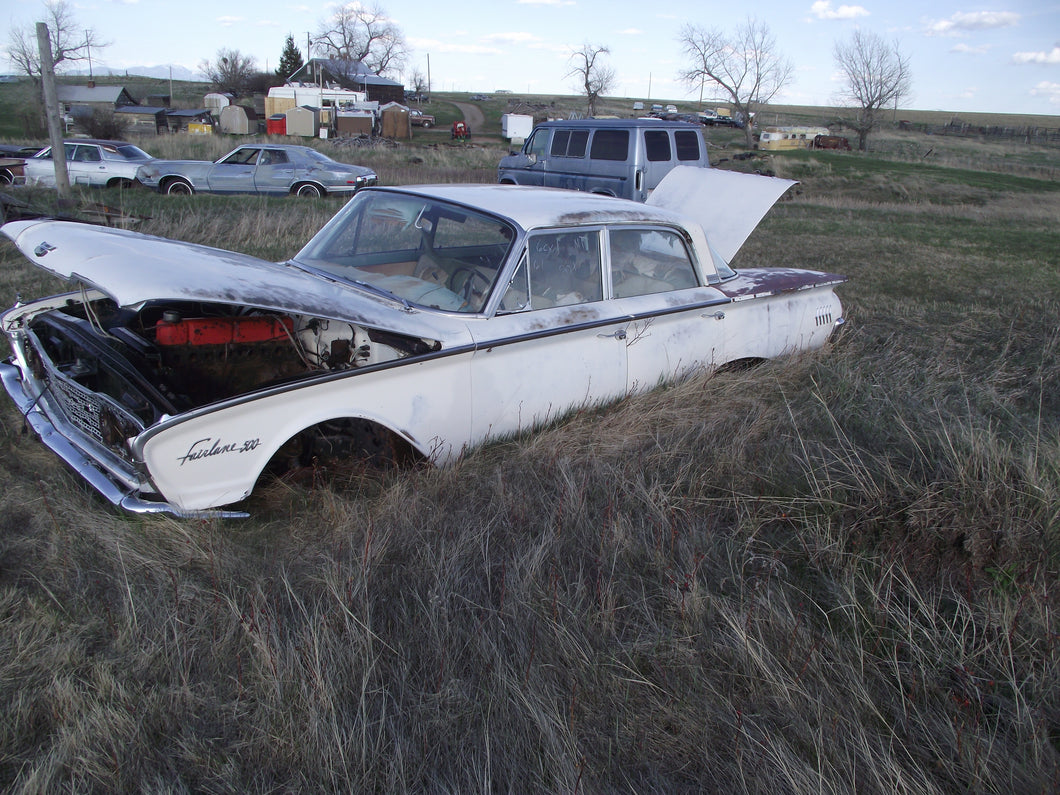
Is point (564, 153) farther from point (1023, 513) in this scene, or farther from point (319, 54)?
point (319, 54)

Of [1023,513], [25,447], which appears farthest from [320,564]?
[1023,513]

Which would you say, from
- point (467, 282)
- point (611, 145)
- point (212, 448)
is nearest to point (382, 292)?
point (467, 282)

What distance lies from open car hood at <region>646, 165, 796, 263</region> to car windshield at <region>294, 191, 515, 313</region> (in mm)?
1886

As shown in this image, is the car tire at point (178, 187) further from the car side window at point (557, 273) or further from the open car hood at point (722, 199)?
the car side window at point (557, 273)

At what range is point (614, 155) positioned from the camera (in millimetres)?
12305

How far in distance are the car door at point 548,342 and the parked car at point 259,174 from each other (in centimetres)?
1276

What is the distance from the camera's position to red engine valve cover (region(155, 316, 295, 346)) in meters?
3.10

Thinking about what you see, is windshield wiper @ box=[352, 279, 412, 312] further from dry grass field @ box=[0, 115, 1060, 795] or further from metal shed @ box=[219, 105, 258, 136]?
Answer: metal shed @ box=[219, 105, 258, 136]

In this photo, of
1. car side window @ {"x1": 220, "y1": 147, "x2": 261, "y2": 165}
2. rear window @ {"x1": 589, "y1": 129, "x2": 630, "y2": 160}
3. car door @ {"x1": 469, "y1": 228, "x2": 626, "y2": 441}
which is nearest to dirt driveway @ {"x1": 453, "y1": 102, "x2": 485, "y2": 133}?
car side window @ {"x1": 220, "y1": 147, "x2": 261, "y2": 165}

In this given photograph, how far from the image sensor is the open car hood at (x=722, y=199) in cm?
514

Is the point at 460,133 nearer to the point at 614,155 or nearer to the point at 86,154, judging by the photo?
the point at 86,154

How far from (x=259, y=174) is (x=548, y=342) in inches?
555

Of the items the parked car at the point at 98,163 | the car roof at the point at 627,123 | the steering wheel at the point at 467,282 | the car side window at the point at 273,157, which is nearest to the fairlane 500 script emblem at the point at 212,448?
the steering wheel at the point at 467,282

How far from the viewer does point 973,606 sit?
2.47 metres
